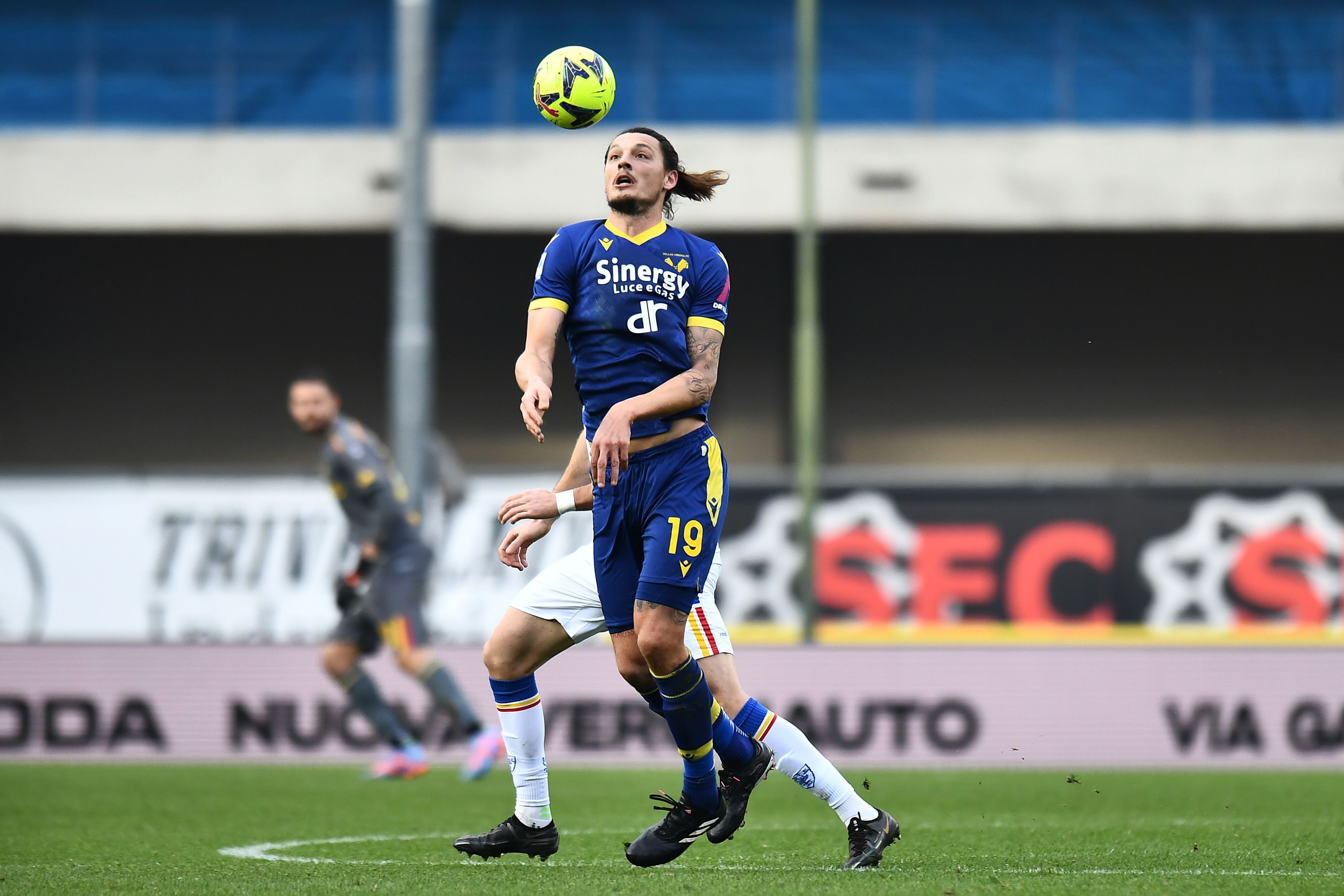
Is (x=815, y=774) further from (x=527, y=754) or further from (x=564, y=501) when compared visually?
(x=564, y=501)

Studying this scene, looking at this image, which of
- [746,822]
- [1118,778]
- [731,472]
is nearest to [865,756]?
[1118,778]

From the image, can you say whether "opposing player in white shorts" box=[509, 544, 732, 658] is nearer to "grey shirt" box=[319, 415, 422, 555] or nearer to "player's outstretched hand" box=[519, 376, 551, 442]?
"player's outstretched hand" box=[519, 376, 551, 442]

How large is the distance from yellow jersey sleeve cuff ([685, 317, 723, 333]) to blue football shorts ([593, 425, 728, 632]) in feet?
1.02

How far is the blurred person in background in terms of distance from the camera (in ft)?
33.8

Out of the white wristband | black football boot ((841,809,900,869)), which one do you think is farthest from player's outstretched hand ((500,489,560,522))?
black football boot ((841,809,900,869))

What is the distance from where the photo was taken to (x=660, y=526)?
17.1 ft

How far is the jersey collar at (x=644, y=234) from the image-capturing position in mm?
5383

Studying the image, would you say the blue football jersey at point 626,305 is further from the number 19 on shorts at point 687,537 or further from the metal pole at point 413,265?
the metal pole at point 413,265

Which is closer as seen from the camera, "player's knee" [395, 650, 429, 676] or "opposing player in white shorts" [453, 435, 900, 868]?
"opposing player in white shorts" [453, 435, 900, 868]

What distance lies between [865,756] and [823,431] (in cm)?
1035

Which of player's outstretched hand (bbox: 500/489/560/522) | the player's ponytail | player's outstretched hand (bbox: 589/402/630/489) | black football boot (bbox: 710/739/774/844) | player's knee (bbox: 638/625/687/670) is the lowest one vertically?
black football boot (bbox: 710/739/774/844)

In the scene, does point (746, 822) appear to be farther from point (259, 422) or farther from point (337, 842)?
point (259, 422)

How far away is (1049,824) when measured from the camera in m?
7.54

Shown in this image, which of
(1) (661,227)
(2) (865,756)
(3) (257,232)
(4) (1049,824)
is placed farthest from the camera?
(3) (257,232)
